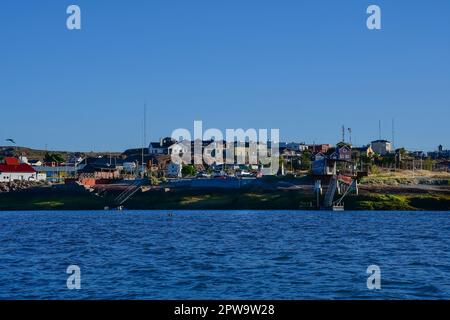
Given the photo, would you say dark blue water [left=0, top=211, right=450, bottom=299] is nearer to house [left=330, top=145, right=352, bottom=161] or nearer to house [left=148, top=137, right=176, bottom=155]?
house [left=330, top=145, right=352, bottom=161]

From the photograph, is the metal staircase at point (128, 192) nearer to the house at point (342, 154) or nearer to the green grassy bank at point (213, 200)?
the green grassy bank at point (213, 200)

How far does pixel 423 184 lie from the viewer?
13562cm

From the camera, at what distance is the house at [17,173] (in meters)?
166

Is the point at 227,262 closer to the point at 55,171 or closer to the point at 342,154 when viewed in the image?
the point at 342,154

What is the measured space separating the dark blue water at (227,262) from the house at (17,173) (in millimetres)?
99915

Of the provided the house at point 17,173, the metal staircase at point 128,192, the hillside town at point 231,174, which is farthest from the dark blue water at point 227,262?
the house at point 17,173

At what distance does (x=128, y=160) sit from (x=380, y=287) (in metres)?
163

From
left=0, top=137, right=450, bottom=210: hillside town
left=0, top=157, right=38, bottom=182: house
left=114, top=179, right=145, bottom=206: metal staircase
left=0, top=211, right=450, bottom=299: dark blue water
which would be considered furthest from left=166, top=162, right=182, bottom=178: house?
left=0, top=211, right=450, bottom=299: dark blue water

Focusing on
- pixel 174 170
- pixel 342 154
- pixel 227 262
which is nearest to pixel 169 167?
pixel 174 170

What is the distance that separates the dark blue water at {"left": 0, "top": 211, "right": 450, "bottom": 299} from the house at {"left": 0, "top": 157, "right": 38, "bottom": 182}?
328 feet

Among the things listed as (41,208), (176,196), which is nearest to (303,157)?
(176,196)

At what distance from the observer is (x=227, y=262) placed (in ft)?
133
